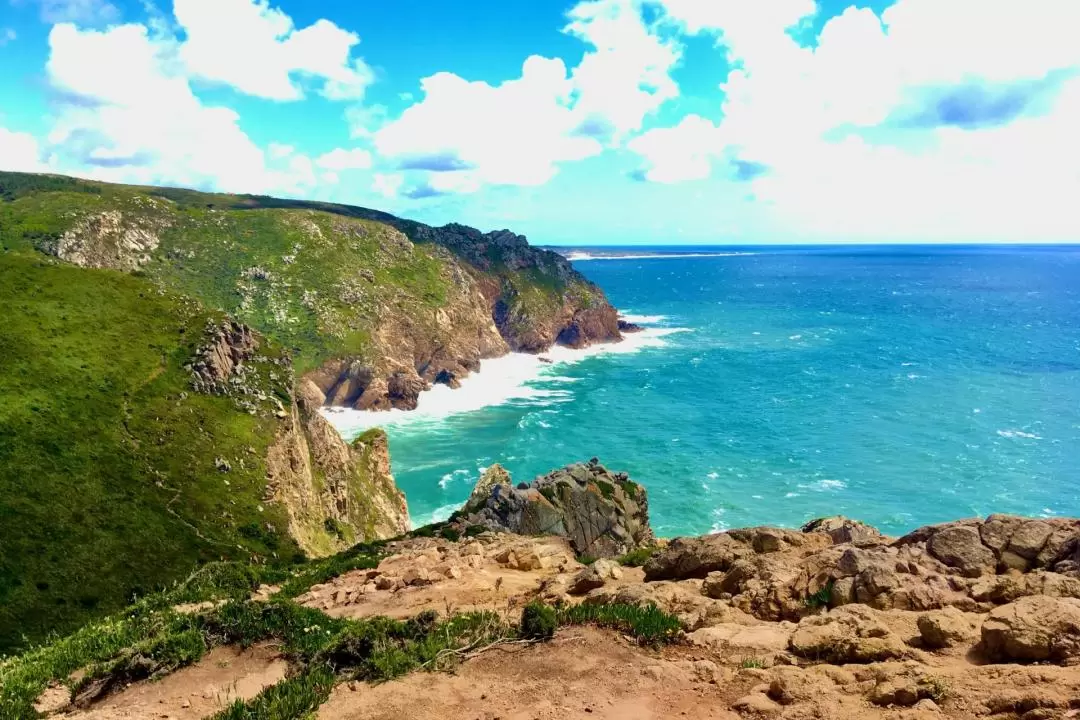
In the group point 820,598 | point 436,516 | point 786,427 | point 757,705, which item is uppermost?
point 757,705

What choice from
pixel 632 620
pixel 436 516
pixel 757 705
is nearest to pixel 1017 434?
pixel 436 516

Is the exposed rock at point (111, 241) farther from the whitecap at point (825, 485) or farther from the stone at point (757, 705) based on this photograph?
the stone at point (757, 705)

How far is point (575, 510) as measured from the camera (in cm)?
3700

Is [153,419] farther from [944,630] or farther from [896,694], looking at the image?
[944,630]

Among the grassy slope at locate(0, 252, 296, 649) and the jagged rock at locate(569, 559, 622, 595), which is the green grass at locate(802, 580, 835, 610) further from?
the grassy slope at locate(0, 252, 296, 649)

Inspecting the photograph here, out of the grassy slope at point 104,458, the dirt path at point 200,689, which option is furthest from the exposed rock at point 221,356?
the dirt path at point 200,689

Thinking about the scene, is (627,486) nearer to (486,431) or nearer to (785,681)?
(785,681)

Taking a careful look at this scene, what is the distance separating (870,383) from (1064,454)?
3698cm

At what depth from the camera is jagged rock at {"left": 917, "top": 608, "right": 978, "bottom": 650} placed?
42.5ft

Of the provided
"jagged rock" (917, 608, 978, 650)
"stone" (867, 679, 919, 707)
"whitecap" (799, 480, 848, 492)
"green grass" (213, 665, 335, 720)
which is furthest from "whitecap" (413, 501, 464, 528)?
"stone" (867, 679, 919, 707)

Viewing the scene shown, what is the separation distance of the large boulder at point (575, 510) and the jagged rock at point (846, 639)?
20325mm

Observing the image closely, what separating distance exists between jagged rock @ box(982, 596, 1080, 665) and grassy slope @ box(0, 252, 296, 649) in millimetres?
42193

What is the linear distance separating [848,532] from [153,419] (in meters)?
51.5

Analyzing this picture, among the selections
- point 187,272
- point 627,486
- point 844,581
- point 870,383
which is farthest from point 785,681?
point 187,272
